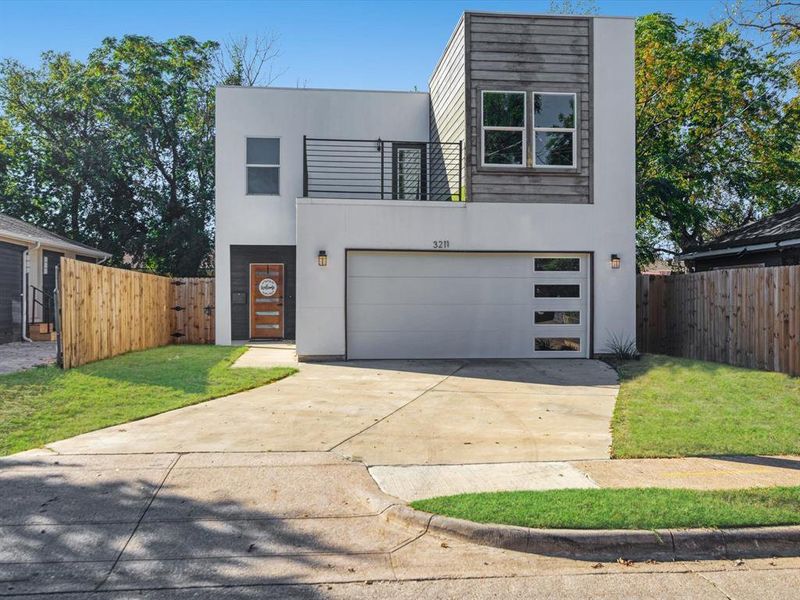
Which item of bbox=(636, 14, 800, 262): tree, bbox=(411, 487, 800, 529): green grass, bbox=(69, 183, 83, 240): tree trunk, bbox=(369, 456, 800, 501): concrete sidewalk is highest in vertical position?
bbox=(636, 14, 800, 262): tree

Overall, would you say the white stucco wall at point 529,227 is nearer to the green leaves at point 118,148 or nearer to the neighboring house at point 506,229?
the neighboring house at point 506,229

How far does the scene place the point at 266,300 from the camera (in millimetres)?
17750

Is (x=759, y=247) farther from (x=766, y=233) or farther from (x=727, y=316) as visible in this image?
(x=727, y=316)

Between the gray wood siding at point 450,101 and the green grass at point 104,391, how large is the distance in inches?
245

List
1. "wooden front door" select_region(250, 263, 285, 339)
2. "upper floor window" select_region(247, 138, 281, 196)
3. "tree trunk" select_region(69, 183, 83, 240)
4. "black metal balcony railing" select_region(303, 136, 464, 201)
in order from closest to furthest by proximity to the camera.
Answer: "black metal balcony railing" select_region(303, 136, 464, 201) < "upper floor window" select_region(247, 138, 281, 196) < "wooden front door" select_region(250, 263, 285, 339) < "tree trunk" select_region(69, 183, 83, 240)

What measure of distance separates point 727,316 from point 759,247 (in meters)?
2.77

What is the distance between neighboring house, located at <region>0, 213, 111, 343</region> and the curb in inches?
620

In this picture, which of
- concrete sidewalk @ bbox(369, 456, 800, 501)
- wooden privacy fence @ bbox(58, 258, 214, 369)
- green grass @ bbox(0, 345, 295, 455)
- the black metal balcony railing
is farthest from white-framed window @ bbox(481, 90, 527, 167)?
concrete sidewalk @ bbox(369, 456, 800, 501)

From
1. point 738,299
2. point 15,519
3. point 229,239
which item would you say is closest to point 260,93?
point 229,239

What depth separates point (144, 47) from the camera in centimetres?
2481

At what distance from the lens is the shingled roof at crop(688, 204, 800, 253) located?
43.2 feet

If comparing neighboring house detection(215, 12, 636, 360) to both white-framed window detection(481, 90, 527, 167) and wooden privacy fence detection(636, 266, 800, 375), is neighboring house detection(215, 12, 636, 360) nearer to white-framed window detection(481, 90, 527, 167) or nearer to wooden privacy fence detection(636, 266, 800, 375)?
white-framed window detection(481, 90, 527, 167)

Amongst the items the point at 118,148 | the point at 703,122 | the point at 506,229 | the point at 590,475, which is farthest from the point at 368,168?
the point at 118,148

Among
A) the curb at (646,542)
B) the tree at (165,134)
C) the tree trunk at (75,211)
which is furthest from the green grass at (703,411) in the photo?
the tree trunk at (75,211)
